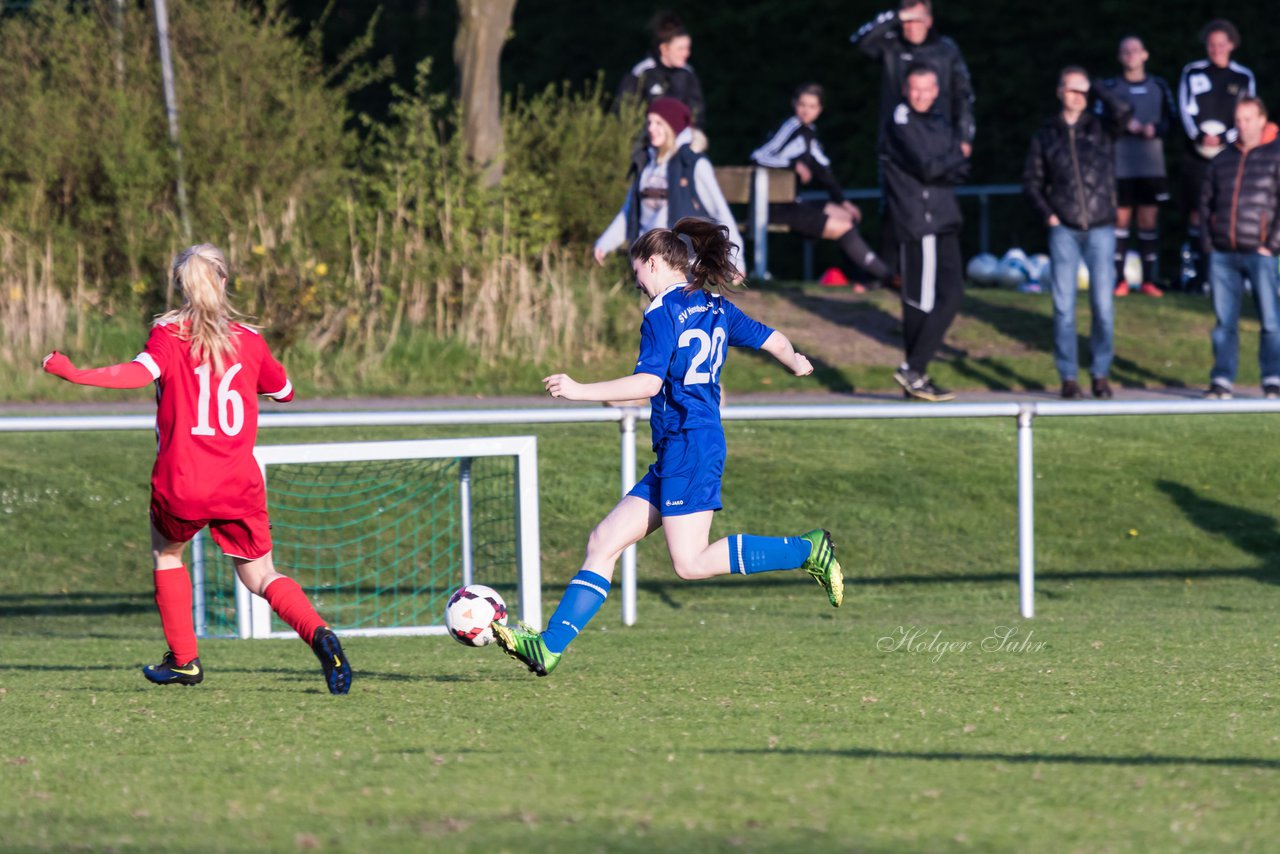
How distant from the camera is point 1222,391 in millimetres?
12297

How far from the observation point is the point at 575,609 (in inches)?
241

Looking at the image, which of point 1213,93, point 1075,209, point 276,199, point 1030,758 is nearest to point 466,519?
point 1030,758

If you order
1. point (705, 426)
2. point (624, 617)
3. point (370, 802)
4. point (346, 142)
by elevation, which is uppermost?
point (346, 142)

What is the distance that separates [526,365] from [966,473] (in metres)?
4.38

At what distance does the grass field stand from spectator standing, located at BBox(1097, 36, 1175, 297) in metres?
4.50

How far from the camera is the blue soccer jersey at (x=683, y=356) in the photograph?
5953mm

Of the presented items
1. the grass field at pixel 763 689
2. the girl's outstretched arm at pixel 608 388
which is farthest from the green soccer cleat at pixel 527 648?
the girl's outstretched arm at pixel 608 388

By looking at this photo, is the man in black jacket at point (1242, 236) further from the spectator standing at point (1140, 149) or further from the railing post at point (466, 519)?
the railing post at point (466, 519)

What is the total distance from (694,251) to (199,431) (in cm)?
174

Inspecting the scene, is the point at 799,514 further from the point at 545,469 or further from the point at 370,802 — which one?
the point at 370,802

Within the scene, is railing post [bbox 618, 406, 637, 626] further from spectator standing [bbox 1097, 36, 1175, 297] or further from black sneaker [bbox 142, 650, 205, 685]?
spectator standing [bbox 1097, 36, 1175, 297]

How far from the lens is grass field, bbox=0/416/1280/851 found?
408 cm

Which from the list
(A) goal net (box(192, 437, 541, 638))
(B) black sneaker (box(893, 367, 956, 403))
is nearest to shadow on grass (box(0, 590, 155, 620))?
(A) goal net (box(192, 437, 541, 638))

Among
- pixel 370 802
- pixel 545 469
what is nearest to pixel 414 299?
pixel 545 469
